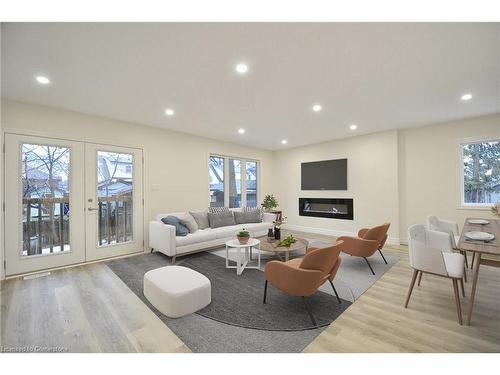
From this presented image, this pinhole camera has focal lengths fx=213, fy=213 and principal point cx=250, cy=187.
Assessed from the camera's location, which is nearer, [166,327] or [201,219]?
[166,327]

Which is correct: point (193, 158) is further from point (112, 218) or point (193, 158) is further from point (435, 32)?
point (435, 32)

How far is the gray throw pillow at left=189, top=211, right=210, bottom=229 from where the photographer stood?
4.77 m

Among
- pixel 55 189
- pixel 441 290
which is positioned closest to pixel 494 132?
pixel 441 290

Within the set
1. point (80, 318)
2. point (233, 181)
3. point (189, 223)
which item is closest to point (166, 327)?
point (80, 318)

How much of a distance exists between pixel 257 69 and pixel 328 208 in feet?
15.7

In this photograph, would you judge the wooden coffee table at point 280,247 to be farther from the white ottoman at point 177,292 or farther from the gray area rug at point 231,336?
the white ottoman at point 177,292

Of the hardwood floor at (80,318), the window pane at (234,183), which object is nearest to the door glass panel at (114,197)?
the hardwood floor at (80,318)

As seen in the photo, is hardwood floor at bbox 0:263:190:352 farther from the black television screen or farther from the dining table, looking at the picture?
the black television screen

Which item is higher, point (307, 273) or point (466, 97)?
point (466, 97)

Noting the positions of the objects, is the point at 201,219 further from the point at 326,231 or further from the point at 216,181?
the point at 326,231

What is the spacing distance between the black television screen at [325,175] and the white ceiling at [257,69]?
2.04m

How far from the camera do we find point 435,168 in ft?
14.8

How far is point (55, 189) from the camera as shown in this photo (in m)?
3.55

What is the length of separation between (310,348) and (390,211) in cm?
440
